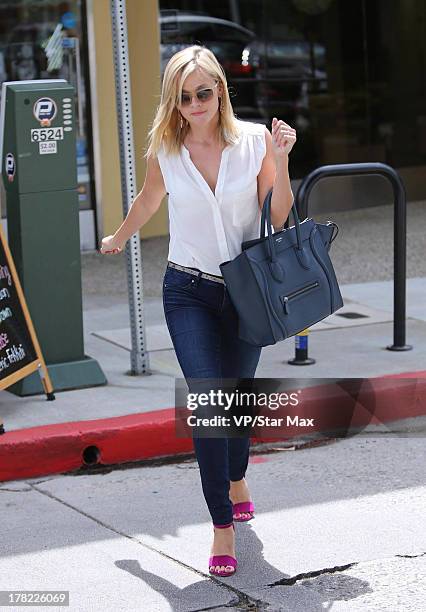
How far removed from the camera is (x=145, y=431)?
5.98m

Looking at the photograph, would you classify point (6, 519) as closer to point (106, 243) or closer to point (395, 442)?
point (106, 243)

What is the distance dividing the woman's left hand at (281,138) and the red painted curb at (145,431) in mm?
2062

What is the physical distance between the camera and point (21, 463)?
5742mm

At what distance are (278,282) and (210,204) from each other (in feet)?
1.20

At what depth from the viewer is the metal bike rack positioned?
6.76m

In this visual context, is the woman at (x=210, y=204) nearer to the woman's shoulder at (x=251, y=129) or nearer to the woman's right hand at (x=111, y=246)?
the woman's shoulder at (x=251, y=129)

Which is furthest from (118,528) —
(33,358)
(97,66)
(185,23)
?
(185,23)

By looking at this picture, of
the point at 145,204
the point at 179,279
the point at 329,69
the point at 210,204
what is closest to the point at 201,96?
the point at 210,204

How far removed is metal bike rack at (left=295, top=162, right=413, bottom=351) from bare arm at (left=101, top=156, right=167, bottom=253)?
6.67ft

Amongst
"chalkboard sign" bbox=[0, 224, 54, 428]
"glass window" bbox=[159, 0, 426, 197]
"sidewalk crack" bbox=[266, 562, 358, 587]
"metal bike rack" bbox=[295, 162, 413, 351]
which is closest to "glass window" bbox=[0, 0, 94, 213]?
"glass window" bbox=[159, 0, 426, 197]

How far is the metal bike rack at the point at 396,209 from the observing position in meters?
6.76

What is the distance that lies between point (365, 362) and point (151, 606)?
3.23m

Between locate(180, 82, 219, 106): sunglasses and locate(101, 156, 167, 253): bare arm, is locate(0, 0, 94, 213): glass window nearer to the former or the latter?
locate(101, 156, 167, 253): bare arm

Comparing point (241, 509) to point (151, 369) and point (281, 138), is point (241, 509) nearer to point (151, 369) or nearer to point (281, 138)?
point (281, 138)
